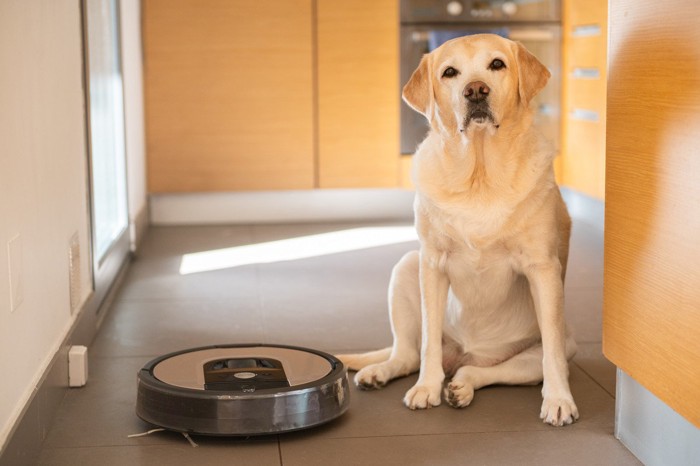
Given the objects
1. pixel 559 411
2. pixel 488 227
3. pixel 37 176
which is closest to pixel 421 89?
pixel 488 227

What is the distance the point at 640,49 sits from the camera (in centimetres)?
223

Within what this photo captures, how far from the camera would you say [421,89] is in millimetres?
2836

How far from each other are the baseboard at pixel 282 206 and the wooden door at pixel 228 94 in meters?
0.07

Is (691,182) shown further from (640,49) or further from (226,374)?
(226,374)

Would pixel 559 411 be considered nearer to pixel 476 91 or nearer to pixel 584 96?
pixel 476 91

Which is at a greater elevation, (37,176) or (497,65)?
(497,65)

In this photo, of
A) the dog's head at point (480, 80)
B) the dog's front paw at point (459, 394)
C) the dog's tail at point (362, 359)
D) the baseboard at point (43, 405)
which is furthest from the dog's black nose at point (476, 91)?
the baseboard at point (43, 405)

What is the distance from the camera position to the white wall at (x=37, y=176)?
2232 millimetres

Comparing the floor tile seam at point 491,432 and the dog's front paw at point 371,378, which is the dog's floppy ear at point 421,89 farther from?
the floor tile seam at point 491,432

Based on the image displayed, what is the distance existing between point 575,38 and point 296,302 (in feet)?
9.38

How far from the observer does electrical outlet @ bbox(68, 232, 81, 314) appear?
3.19m

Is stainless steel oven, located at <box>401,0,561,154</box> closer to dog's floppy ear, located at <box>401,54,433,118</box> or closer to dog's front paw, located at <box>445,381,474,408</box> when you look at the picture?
dog's floppy ear, located at <box>401,54,433,118</box>

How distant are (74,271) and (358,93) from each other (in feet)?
10.9

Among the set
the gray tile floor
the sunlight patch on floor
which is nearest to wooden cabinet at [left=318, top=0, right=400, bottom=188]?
the sunlight patch on floor
